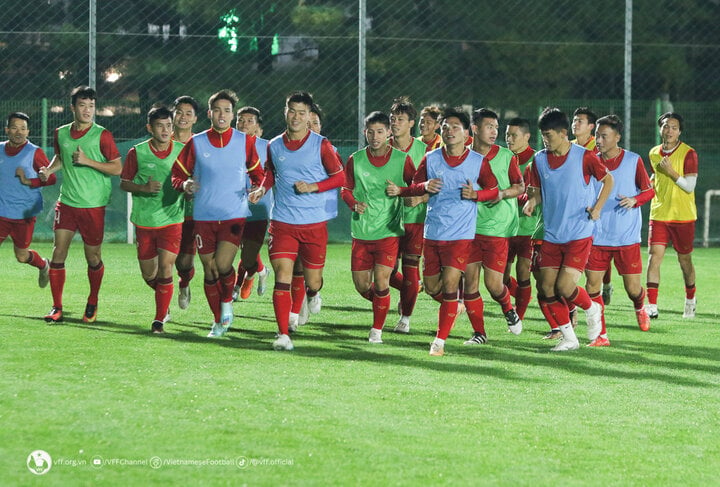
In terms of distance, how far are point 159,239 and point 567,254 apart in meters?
3.05

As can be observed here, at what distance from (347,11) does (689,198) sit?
45.2 ft

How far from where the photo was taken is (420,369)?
7.48 meters

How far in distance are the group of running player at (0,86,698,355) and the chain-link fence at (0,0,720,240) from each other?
788cm

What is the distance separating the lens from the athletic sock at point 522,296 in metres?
9.86

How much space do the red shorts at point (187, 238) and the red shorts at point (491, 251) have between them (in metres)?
2.41

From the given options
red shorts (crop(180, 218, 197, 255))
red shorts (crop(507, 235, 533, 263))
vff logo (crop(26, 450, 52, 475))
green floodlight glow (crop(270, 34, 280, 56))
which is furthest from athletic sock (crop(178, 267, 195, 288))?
green floodlight glow (crop(270, 34, 280, 56))

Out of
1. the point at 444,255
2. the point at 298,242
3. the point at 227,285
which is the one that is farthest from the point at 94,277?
the point at 444,255

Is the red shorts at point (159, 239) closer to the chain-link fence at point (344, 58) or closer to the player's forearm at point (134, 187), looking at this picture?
the player's forearm at point (134, 187)

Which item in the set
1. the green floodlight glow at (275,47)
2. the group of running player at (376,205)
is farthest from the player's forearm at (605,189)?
the green floodlight glow at (275,47)

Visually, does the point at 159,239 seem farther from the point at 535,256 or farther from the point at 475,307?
the point at 535,256

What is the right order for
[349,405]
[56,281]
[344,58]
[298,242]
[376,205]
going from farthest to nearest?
[344,58]
[56,281]
[376,205]
[298,242]
[349,405]

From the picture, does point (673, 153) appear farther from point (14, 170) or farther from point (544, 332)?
point (14, 170)

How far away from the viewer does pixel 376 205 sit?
874 cm

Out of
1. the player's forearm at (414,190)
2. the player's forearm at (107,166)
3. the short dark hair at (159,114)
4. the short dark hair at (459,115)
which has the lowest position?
the player's forearm at (414,190)
